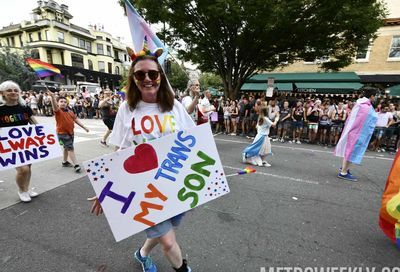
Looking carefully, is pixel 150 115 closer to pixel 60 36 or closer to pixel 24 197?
pixel 24 197

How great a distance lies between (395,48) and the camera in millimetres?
18188

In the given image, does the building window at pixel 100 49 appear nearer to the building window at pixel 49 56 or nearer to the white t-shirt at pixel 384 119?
the building window at pixel 49 56

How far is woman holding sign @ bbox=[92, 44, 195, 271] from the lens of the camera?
1.76m

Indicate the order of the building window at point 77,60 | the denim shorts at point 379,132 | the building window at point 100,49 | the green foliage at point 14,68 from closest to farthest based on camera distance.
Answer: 1. the denim shorts at point 379,132
2. the green foliage at point 14,68
3. the building window at point 77,60
4. the building window at point 100,49

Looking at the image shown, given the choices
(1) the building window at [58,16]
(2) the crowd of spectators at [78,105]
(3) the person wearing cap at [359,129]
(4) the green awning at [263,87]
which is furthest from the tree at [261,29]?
(1) the building window at [58,16]

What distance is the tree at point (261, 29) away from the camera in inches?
396

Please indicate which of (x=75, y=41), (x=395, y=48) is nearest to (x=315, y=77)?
(x=395, y=48)

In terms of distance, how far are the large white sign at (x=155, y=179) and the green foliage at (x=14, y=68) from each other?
36.9 meters

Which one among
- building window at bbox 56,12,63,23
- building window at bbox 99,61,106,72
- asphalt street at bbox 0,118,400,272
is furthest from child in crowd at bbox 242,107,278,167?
building window at bbox 99,61,106,72

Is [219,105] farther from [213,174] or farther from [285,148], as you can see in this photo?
[213,174]

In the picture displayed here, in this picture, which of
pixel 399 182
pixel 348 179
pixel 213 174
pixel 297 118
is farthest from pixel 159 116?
pixel 297 118

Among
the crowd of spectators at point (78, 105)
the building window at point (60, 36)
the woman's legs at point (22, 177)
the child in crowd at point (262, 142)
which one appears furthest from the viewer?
the building window at point (60, 36)

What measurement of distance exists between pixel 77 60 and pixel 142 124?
4375 cm

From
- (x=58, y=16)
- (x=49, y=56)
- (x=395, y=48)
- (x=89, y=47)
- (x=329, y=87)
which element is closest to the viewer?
(x=395, y=48)
